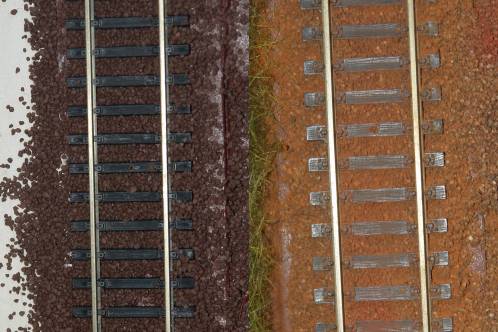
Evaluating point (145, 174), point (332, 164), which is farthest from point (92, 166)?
point (332, 164)

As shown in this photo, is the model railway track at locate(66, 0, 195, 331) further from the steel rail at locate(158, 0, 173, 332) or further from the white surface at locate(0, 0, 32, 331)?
the white surface at locate(0, 0, 32, 331)

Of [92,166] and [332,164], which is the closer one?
[332,164]

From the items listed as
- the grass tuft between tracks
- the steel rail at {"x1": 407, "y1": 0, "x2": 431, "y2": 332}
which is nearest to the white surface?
the grass tuft between tracks

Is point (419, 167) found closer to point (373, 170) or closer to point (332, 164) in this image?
point (373, 170)

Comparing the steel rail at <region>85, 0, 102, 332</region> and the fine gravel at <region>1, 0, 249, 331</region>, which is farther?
the fine gravel at <region>1, 0, 249, 331</region>

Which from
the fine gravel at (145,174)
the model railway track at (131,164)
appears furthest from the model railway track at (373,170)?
the model railway track at (131,164)

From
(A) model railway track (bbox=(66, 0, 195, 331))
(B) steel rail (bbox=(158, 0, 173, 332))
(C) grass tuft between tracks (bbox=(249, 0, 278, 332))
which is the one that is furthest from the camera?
(C) grass tuft between tracks (bbox=(249, 0, 278, 332))
